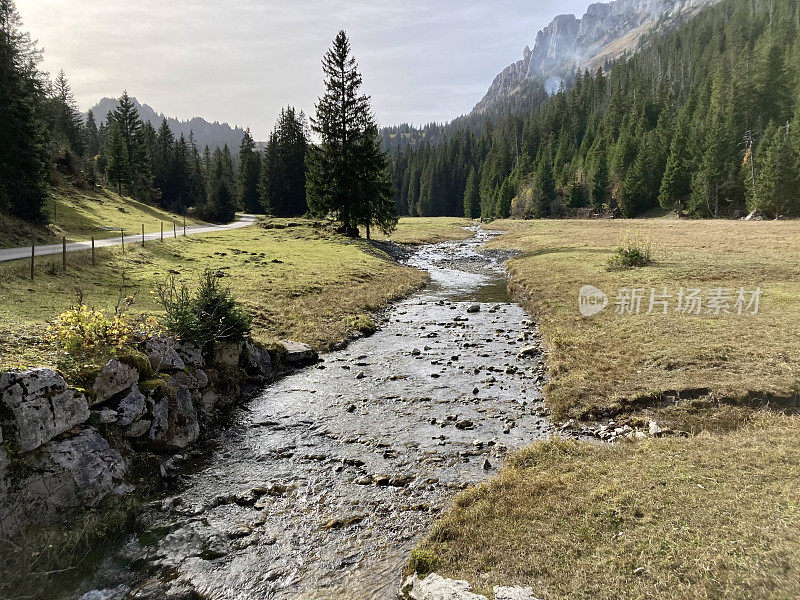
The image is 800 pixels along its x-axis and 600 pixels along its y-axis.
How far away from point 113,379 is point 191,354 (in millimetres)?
3206

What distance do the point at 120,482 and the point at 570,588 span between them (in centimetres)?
860

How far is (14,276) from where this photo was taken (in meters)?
18.2

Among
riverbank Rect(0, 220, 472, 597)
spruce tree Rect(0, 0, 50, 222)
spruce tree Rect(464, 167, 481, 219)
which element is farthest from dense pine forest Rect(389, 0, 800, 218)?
spruce tree Rect(0, 0, 50, 222)

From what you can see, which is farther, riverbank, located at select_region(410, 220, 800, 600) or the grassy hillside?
the grassy hillside

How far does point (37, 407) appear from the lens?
25.3ft

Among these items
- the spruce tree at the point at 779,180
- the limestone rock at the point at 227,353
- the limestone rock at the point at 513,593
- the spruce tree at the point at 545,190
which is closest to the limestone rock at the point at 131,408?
the limestone rock at the point at 227,353

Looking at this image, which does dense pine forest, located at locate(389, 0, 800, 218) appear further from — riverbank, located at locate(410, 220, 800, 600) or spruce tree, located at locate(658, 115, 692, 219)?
riverbank, located at locate(410, 220, 800, 600)

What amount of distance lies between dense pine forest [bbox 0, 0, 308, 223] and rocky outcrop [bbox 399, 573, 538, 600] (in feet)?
126

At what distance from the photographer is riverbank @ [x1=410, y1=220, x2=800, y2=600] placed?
527cm

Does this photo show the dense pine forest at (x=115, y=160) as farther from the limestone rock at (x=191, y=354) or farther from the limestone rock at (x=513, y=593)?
the limestone rock at (x=513, y=593)

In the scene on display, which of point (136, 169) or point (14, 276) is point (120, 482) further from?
point (136, 169)

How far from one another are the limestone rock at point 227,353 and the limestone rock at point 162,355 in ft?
5.55

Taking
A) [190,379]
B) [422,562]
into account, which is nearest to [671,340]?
[422,562]

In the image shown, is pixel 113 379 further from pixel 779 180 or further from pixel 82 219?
pixel 779 180
